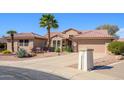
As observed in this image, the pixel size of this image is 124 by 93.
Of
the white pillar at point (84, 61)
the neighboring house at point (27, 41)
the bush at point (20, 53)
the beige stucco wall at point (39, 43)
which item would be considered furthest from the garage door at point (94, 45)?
the white pillar at point (84, 61)

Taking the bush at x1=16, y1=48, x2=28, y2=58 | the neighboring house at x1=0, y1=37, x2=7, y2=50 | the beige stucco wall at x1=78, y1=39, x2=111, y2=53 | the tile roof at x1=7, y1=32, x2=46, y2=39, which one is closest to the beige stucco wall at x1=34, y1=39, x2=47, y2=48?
the tile roof at x1=7, y1=32, x2=46, y2=39

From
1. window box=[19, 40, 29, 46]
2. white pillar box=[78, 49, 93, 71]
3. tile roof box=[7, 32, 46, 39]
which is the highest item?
tile roof box=[7, 32, 46, 39]

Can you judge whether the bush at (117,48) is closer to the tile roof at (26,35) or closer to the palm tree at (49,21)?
the tile roof at (26,35)

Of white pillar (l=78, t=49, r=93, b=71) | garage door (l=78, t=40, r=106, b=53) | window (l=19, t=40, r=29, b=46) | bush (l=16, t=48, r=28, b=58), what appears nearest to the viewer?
white pillar (l=78, t=49, r=93, b=71)

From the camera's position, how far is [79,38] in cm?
2906

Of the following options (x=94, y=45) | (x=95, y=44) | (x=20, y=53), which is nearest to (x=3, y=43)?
(x=20, y=53)

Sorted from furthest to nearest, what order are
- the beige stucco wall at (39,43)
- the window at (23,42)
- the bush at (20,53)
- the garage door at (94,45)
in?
the garage door at (94,45)
the beige stucco wall at (39,43)
the window at (23,42)
the bush at (20,53)

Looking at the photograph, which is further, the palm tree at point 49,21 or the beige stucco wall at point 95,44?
the palm tree at point 49,21

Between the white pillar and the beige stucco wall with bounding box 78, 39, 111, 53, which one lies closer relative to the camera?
the white pillar

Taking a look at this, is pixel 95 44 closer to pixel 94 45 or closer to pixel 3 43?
pixel 94 45

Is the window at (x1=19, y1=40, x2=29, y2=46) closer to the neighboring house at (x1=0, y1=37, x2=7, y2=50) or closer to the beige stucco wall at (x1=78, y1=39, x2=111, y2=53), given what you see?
the neighboring house at (x1=0, y1=37, x2=7, y2=50)
